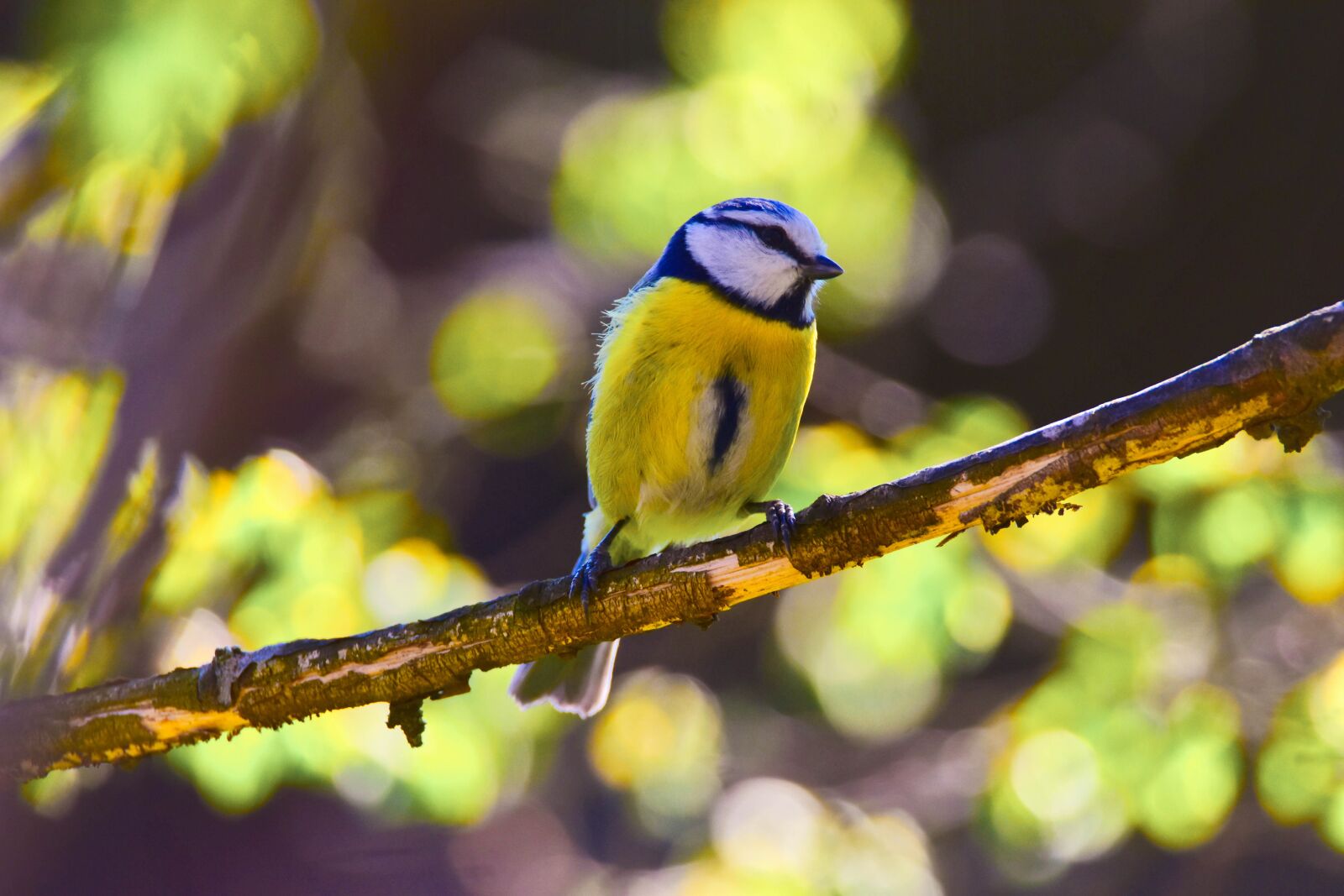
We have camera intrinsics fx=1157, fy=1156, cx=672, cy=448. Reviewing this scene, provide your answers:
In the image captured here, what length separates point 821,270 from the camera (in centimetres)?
255

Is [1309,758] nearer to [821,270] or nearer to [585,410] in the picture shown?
[821,270]

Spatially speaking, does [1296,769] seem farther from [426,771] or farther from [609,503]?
[426,771]

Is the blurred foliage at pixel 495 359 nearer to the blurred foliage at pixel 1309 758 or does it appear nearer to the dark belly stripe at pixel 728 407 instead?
the dark belly stripe at pixel 728 407

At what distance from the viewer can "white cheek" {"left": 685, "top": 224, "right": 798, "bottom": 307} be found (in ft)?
8.18

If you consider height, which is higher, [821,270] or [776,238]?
[776,238]

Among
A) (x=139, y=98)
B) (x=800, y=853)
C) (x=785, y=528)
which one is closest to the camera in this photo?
(x=785, y=528)

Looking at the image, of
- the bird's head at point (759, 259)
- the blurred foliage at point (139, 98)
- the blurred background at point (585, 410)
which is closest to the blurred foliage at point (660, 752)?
the blurred background at point (585, 410)

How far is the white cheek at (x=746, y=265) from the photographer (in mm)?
2494

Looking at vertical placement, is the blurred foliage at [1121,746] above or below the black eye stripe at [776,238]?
below

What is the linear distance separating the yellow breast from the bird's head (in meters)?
0.05

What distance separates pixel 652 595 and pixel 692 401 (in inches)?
24.3

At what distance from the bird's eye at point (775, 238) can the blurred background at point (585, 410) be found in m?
0.50

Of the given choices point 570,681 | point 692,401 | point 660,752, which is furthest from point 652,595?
point 660,752

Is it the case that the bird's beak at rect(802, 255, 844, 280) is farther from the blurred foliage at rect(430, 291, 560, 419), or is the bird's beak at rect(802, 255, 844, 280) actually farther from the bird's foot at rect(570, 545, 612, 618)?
the blurred foliage at rect(430, 291, 560, 419)
